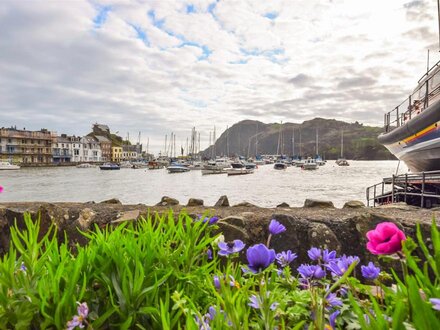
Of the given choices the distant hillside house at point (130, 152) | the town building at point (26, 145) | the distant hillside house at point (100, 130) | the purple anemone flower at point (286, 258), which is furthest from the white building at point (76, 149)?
the purple anemone flower at point (286, 258)

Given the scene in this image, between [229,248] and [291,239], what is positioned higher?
[229,248]

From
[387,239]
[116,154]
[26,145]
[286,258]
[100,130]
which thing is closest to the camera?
[387,239]

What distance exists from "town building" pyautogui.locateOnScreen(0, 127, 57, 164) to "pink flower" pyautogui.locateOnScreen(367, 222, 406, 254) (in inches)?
4352

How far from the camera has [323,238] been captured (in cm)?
356

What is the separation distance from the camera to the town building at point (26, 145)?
9744 centimetres

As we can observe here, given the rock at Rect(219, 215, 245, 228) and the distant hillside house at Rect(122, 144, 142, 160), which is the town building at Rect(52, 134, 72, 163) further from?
the rock at Rect(219, 215, 245, 228)

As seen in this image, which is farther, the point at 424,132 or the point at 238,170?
the point at 238,170

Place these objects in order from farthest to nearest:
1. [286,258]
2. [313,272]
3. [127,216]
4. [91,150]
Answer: [91,150], [127,216], [286,258], [313,272]

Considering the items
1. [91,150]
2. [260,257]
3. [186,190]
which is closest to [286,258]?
[260,257]

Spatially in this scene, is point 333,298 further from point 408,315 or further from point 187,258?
point 187,258

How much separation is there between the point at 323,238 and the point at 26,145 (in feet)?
372

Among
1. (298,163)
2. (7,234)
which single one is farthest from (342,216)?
(298,163)

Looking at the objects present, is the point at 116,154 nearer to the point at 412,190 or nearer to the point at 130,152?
the point at 130,152

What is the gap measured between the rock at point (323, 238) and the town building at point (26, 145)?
108712mm
